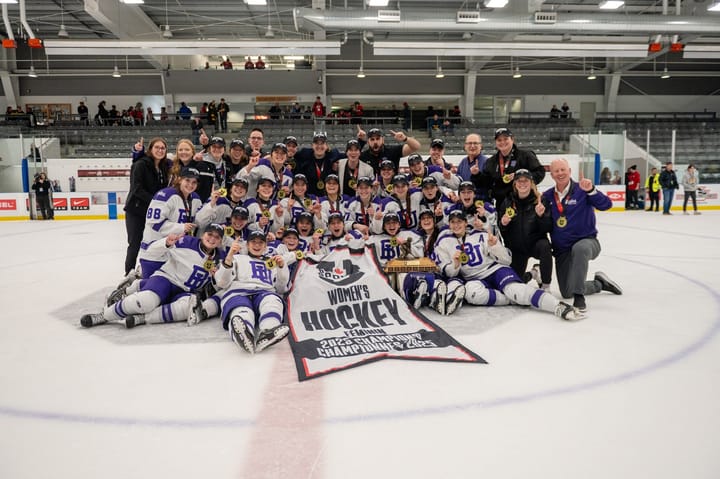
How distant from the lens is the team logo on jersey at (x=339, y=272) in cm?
438

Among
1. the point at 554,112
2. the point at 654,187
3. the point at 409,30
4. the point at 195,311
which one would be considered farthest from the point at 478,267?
the point at 554,112

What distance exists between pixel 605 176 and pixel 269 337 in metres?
15.1

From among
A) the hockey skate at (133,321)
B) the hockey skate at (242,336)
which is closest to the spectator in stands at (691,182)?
the hockey skate at (242,336)

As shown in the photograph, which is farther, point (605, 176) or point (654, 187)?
point (605, 176)

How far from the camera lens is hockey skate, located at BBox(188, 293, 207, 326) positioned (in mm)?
4066

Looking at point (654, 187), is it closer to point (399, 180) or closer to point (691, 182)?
point (691, 182)

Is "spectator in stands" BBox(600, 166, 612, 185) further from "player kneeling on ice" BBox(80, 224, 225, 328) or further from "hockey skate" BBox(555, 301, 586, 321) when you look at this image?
"player kneeling on ice" BBox(80, 224, 225, 328)

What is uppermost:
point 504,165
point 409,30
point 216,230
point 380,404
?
point 409,30

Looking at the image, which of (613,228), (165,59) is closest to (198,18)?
(165,59)

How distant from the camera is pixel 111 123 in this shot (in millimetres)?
19688

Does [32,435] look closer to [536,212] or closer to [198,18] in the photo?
[536,212]

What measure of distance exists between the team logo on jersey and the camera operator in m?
12.9

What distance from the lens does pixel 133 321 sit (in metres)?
4.01

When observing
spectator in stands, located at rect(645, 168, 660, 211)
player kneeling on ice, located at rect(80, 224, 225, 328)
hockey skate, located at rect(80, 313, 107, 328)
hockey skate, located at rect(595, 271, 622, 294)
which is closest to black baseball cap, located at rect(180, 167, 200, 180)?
player kneeling on ice, located at rect(80, 224, 225, 328)
